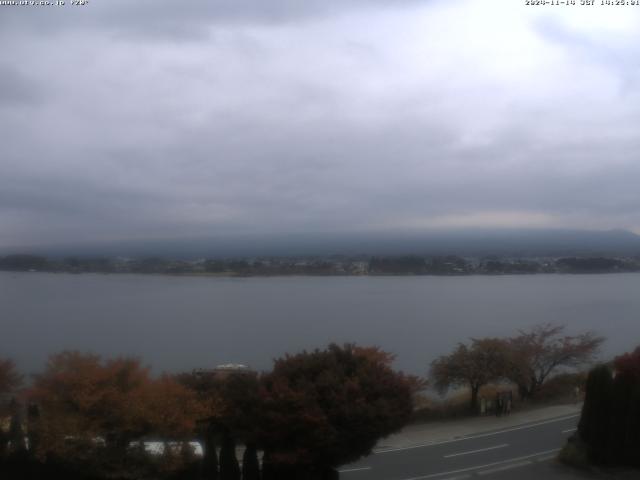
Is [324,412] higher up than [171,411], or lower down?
lower down

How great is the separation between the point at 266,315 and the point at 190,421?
23.3 metres

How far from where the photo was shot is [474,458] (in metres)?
12.2

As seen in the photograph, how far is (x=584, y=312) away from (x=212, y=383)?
103ft

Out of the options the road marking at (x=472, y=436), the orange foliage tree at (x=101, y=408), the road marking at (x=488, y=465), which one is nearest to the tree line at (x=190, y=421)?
the orange foliage tree at (x=101, y=408)

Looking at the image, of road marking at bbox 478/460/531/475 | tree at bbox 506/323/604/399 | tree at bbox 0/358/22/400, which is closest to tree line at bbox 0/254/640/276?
tree at bbox 506/323/604/399

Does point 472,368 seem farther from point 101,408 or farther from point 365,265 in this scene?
point 365,265

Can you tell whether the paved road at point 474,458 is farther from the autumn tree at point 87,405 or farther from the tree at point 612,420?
the autumn tree at point 87,405

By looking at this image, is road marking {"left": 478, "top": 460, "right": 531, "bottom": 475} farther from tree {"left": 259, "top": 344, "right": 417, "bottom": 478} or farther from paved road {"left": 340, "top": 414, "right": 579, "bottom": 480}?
tree {"left": 259, "top": 344, "right": 417, "bottom": 478}

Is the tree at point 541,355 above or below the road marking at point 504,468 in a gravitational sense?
above

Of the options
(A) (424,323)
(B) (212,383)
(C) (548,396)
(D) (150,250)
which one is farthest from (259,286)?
(B) (212,383)

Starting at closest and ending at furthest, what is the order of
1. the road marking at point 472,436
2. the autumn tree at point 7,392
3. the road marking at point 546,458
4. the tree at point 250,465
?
1. the autumn tree at point 7,392
2. the tree at point 250,465
3. the road marking at point 546,458
4. the road marking at point 472,436

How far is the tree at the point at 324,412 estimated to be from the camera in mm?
8867

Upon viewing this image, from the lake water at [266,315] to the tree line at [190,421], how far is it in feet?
26.8

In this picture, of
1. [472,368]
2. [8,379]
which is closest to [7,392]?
[8,379]
